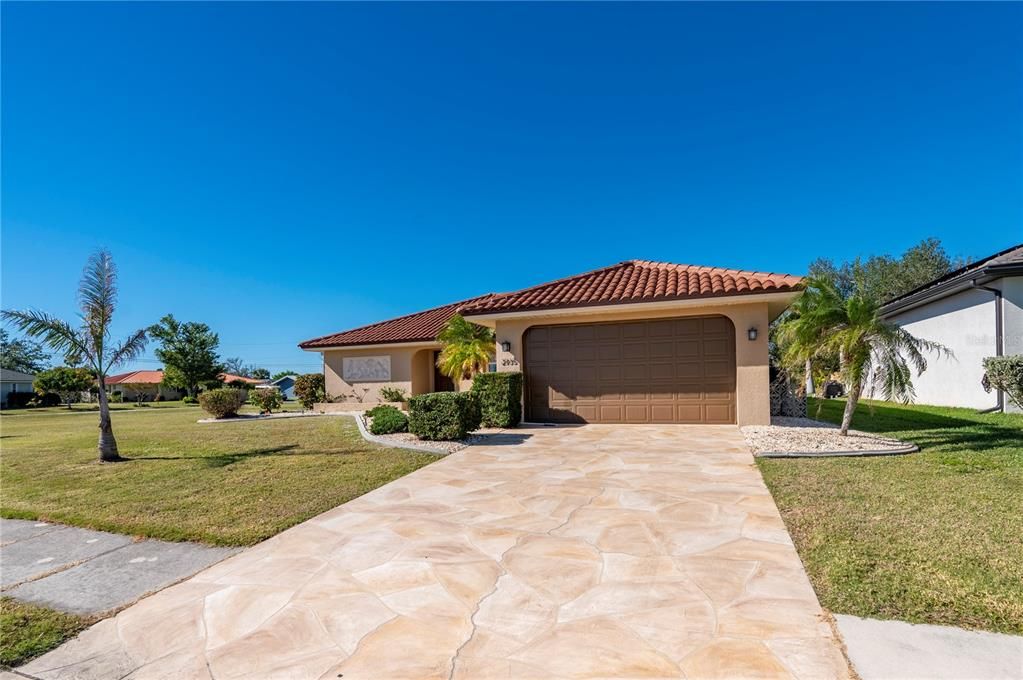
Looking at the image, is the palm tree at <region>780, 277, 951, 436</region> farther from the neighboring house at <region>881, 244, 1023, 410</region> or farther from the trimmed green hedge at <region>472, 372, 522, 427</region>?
the trimmed green hedge at <region>472, 372, 522, 427</region>

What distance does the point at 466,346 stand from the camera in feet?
48.6

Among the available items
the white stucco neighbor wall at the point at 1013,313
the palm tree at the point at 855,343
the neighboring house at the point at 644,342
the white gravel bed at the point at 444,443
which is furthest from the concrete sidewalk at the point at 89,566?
the white stucco neighbor wall at the point at 1013,313

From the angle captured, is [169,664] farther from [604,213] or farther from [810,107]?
[604,213]

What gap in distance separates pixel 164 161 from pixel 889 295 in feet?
141

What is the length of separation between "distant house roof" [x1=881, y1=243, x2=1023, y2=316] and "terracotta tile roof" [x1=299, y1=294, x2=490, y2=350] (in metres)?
17.9

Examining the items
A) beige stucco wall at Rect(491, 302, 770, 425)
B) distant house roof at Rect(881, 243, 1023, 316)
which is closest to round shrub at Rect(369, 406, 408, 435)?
beige stucco wall at Rect(491, 302, 770, 425)

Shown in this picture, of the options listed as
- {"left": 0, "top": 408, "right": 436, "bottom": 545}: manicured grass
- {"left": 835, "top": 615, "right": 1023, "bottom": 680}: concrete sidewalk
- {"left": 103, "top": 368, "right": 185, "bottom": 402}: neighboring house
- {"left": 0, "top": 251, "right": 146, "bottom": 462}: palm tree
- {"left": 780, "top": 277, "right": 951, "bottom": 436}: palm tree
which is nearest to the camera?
{"left": 835, "top": 615, "right": 1023, "bottom": 680}: concrete sidewalk

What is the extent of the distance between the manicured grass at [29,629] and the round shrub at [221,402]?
1772 centimetres

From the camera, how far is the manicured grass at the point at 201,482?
4.93 metres

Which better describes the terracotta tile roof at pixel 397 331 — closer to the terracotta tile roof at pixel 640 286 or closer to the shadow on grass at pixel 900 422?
the terracotta tile roof at pixel 640 286

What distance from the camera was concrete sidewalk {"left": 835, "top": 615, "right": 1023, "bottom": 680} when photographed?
7.13 feet

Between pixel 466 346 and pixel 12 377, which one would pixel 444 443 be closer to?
Answer: pixel 466 346

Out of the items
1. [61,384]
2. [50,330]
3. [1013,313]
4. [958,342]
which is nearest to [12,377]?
[61,384]

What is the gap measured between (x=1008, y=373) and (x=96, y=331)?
21.1 meters
